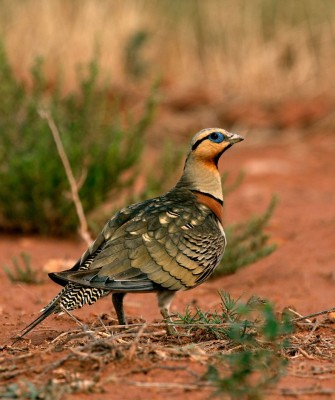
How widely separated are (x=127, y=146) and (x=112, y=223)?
3.99 m

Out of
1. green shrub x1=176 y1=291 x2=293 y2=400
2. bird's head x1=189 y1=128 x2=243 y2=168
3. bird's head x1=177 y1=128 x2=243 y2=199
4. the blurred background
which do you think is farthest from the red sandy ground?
the blurred background

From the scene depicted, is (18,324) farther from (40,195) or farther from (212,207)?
(40,195)

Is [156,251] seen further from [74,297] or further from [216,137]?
[216,137]

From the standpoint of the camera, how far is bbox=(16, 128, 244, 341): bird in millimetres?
4590

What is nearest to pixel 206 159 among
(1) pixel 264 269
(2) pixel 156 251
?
(2) pixel 156 251

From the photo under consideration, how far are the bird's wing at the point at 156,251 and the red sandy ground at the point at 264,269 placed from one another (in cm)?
55

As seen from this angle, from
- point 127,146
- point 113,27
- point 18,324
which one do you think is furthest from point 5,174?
point 113,27

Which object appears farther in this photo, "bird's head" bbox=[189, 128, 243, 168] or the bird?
"bird's head" bbox=[189, 128, 243, 168]

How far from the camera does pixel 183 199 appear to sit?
523 centimetres

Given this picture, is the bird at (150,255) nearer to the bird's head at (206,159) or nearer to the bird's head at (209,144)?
the bird's head at (206,159)

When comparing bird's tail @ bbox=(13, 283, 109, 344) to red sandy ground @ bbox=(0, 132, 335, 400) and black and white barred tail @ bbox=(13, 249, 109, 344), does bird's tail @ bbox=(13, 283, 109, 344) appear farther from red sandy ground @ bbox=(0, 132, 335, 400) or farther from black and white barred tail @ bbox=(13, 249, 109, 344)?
red sandy ground @ bbox=(0, 132, 335, 400)

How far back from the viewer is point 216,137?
548 cm

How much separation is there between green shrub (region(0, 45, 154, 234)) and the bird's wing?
324 centimetres

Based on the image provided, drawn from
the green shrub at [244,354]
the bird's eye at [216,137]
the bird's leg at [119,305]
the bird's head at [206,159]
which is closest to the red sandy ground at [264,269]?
the green shrub at [244,354]
